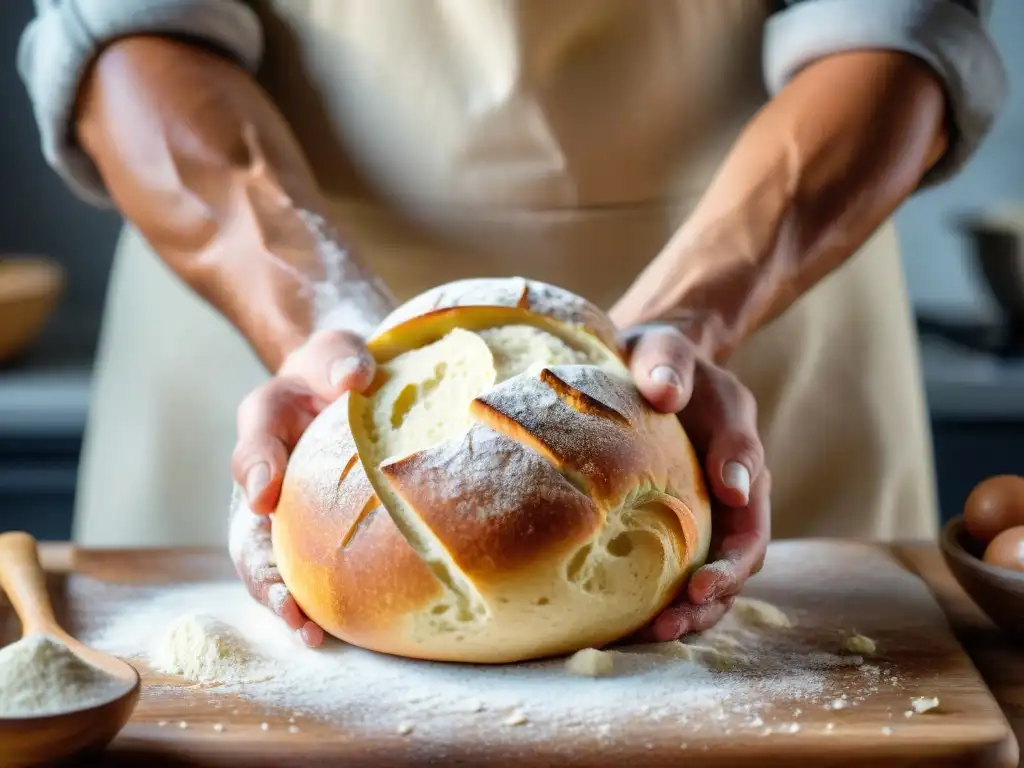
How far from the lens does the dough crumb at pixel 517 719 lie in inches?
35.9

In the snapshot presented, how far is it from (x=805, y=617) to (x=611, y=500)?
29cm

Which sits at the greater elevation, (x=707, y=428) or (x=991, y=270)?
(x=707, y=428)

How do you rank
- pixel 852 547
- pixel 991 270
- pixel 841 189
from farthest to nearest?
pixel 991 270, pixel 841 189, pixel 852 547

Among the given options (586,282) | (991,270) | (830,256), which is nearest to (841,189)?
(830,256)

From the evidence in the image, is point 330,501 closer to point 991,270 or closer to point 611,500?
point 611,500

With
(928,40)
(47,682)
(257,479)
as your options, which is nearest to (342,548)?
(257,479)

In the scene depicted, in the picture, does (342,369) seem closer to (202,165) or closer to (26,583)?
(26,583)

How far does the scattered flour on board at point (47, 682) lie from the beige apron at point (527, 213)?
0.88 metres

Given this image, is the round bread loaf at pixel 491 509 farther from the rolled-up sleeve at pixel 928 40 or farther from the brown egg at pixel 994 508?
the rolled-up sleeve at pixel 928 40

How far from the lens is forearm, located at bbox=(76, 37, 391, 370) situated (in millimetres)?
1442

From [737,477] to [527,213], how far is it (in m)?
0.65

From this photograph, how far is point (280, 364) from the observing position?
1.36m

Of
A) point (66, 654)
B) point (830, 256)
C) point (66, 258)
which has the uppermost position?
point (830, 256)

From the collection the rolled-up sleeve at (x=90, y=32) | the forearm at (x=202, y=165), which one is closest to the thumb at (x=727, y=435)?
the forearm at (x=202, y=165)
